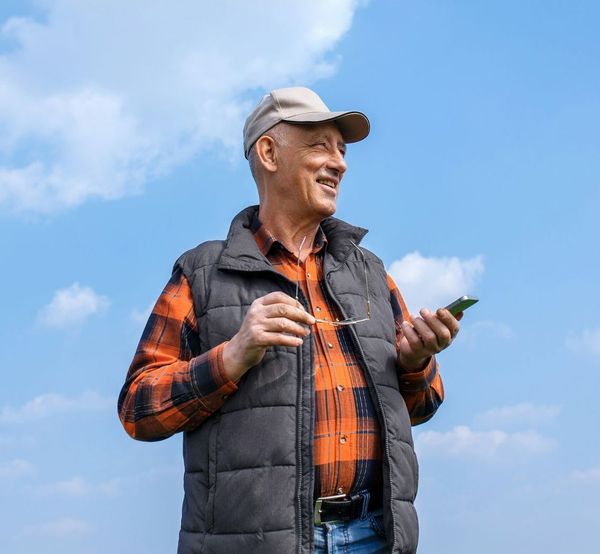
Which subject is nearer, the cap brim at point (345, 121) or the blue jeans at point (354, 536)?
the blue jeans at point (354, 536)

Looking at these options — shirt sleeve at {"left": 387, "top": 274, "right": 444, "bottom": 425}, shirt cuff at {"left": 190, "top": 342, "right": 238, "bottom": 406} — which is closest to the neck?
shirt sleeve at {"left": 387, "top": 274, "right": 444, "bottom": 425}

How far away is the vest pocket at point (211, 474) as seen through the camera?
3678 millimetres

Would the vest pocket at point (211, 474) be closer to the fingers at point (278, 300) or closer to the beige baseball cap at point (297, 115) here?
the fingers at point (278, 300)

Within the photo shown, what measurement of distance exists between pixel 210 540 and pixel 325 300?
3.98ft

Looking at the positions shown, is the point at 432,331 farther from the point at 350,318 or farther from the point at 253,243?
the point at 253,243

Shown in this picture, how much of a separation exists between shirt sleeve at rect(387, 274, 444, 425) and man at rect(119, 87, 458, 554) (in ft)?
0.04

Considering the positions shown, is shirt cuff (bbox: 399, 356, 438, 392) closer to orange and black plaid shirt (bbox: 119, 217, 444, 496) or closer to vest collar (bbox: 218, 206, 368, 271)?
orange and black plaid shirt (bbox: 119, 217, 444, 496)

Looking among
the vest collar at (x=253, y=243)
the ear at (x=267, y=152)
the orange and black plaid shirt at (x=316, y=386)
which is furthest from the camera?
the ear at (x=267, y=152)

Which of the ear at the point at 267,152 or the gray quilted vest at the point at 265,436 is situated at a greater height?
the ear at the point at 267,152

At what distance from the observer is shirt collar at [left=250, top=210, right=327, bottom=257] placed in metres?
4.28

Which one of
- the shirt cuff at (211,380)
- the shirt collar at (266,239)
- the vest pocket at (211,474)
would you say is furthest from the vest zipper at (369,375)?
the vest pocket at (211,474)

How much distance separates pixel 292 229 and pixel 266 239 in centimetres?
15

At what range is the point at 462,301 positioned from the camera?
376 centimetres

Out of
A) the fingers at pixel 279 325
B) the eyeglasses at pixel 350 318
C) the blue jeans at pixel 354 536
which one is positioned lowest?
the blue jeans at pixel 354 536
